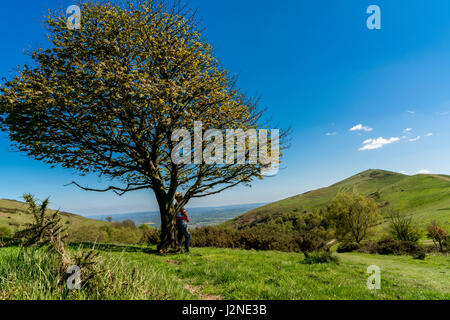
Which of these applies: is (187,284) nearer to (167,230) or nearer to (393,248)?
(167,230)

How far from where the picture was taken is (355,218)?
5753 centimetres

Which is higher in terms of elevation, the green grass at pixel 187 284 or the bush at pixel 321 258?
the green grass at pixel 187 284

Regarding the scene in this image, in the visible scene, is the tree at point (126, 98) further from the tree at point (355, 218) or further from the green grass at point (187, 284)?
the tree at point (355, 218)

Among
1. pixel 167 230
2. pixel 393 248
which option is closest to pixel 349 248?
pixel 393 248

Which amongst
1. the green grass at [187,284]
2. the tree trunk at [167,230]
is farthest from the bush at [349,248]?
the tree trunk at [167,230]

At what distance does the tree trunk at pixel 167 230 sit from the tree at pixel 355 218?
188 feet

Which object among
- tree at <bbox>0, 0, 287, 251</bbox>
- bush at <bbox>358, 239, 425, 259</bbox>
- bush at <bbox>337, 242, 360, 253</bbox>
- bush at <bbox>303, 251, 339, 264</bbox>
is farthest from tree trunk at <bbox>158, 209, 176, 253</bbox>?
bush at <bbox>337, 242, 360, 253</bbox>

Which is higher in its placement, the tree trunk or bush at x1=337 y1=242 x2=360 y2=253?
the tree trunk

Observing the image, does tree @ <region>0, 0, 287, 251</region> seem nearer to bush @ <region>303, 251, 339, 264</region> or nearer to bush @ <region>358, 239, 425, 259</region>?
bush @ <region>303, 251, 339, 264</region>

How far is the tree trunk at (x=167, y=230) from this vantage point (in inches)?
529

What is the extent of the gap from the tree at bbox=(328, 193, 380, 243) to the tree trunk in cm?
5739

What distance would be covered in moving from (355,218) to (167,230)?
59492 millimetres

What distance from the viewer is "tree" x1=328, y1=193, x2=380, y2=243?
56.5 m
